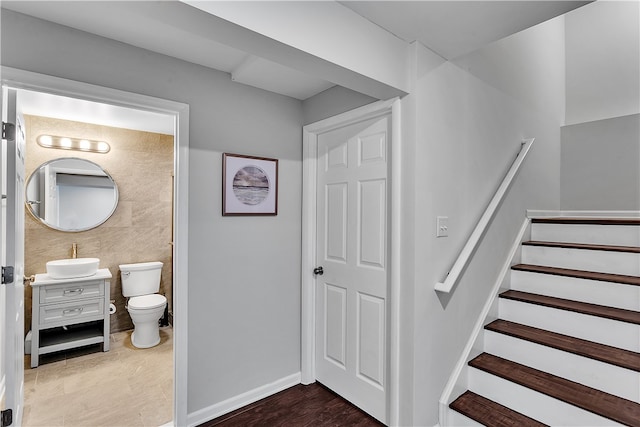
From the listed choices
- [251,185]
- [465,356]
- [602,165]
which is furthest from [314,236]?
[602,165]

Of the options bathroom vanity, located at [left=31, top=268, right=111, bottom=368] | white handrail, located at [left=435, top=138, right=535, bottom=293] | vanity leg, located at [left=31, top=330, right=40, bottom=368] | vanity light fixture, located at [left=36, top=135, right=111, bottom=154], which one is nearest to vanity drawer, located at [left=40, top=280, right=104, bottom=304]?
bathroom vanity, located at [left=31, top=268, right=111, bottom=368]

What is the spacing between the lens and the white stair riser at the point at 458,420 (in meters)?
1.90

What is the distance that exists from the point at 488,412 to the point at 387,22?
2.20 metres

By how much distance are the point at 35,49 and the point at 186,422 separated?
2170 mm

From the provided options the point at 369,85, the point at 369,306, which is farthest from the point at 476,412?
the point at 369,85

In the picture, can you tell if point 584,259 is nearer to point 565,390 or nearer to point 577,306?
point 577,306

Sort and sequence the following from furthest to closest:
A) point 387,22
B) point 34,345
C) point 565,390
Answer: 1. point 34,345
2. point 565,390
3. point 387,22

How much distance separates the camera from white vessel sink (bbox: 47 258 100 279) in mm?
3078

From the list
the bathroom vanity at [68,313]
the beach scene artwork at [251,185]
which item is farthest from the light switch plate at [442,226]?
the bathroom vanity at [68,313]

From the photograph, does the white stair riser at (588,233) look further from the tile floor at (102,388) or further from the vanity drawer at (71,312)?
the vanity drawer at (71,312)

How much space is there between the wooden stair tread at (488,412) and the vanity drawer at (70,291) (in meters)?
3.23

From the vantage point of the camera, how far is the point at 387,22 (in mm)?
1659

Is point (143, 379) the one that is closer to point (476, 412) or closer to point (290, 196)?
point (290, 196)

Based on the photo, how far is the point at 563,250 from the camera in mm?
2523
